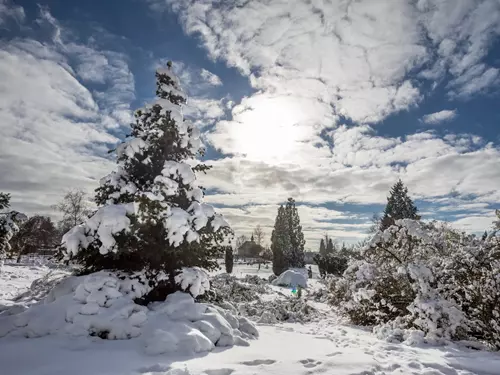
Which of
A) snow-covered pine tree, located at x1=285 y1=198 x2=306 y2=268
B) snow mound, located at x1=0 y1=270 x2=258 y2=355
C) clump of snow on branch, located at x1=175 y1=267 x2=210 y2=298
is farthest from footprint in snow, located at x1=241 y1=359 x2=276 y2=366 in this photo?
snow-covered pine tree, located at x1=285 y1=198 x2=306 y2=268

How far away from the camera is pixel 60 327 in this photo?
4.96 meters

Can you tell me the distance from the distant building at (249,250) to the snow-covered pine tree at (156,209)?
242 ft

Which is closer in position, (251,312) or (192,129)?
(192,129)

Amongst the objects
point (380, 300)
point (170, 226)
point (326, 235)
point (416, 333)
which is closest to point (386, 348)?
point (416, 333)

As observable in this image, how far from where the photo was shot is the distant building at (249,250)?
82306mm

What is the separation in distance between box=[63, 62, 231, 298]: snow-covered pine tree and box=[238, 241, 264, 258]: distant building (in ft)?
242

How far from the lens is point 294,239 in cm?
4550

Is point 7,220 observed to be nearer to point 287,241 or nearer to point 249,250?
point 287,241

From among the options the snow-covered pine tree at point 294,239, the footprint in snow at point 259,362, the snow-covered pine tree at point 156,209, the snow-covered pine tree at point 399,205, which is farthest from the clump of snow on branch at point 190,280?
the snow-covered pine tree at point 294,239

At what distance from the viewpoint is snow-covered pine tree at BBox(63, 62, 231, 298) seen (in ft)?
19.9

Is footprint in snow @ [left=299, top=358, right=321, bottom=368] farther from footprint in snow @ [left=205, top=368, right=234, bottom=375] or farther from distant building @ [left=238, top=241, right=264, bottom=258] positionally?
distant building @ [left=238, top=241, right=264, bottom=258]

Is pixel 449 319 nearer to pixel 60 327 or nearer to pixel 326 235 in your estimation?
pixel 60 327

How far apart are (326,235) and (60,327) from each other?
102 m

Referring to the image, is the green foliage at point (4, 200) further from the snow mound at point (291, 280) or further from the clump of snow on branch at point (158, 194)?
the snow mound at point (291, 280)
